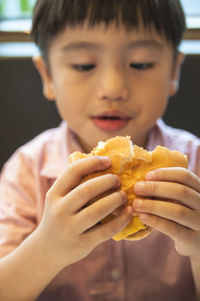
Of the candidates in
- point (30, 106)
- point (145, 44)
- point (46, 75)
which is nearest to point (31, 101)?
point (30, 106)

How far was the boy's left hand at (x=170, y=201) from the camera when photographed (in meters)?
0.60

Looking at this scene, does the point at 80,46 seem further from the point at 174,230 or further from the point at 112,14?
the point at 174,230

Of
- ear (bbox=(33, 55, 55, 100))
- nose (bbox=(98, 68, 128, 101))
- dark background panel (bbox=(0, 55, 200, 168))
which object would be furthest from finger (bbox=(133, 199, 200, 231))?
dark background panel (bbox=(0, 55, 200, 168))

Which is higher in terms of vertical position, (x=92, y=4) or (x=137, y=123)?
(x=92, y=4)

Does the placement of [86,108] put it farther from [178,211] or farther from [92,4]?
[178,211]

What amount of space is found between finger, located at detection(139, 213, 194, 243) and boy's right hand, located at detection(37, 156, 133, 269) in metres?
0.03

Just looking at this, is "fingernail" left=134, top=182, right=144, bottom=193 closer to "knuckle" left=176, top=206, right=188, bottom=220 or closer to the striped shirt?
"knuckle" left=176, top=206, right=188, bottom=220

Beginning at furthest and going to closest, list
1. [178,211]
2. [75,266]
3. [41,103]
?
1. [41,103]
2. [75,266]
3. [178,211]

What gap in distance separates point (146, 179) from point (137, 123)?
0.33m

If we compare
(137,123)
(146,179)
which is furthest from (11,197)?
(146,179)

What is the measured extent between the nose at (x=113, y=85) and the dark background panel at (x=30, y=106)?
48cm

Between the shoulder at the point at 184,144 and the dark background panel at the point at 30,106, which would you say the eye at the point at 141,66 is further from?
the dark background panel at the point at 30,106

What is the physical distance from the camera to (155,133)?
3.65 ft

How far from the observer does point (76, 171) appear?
0.62 meters
